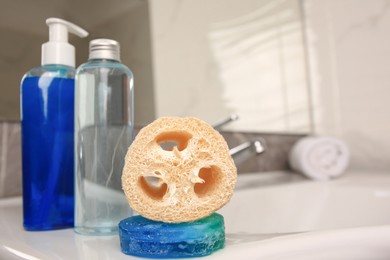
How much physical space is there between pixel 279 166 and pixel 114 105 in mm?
790

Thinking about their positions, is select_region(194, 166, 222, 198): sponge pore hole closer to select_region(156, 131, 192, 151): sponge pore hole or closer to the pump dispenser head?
select_region(156, 131, 192, 151): sponge pore hole

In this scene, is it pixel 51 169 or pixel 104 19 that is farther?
pixel 104 19

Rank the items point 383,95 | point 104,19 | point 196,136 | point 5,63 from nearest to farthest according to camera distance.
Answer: point 196,136, point 5,63, point 104,19, point 383,95

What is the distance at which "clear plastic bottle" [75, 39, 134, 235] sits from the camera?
0.40 meters

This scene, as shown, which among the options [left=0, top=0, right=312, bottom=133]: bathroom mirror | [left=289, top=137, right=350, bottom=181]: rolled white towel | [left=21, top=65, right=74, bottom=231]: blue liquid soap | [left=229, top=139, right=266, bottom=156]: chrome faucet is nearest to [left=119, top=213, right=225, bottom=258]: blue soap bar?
[left=21, top=65, right=74, bottom=231]: blue liquid soap

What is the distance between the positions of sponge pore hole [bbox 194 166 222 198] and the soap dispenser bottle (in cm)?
18

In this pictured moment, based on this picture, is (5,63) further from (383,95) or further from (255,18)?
(383,95)

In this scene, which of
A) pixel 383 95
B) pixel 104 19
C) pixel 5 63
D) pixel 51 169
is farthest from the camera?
pixel 383 95

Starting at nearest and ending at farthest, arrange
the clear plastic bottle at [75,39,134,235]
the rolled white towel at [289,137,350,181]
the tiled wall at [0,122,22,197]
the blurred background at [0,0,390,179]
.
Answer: the clear plastic bottle at [75,39,134,235], the tiled wall at [0,122,22,197], the blurred background at [0,0,390,179], the rolled white towel at [289,137,350,181]

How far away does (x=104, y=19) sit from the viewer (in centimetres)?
75

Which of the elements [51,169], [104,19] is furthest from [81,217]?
[104,19]

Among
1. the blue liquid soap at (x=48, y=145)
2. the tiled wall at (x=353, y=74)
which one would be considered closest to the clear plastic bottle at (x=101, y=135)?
the blue liquid soap at (x=48, y=145)

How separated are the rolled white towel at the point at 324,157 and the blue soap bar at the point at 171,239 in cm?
70

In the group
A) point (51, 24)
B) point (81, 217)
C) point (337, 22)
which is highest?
point (337, 22)
